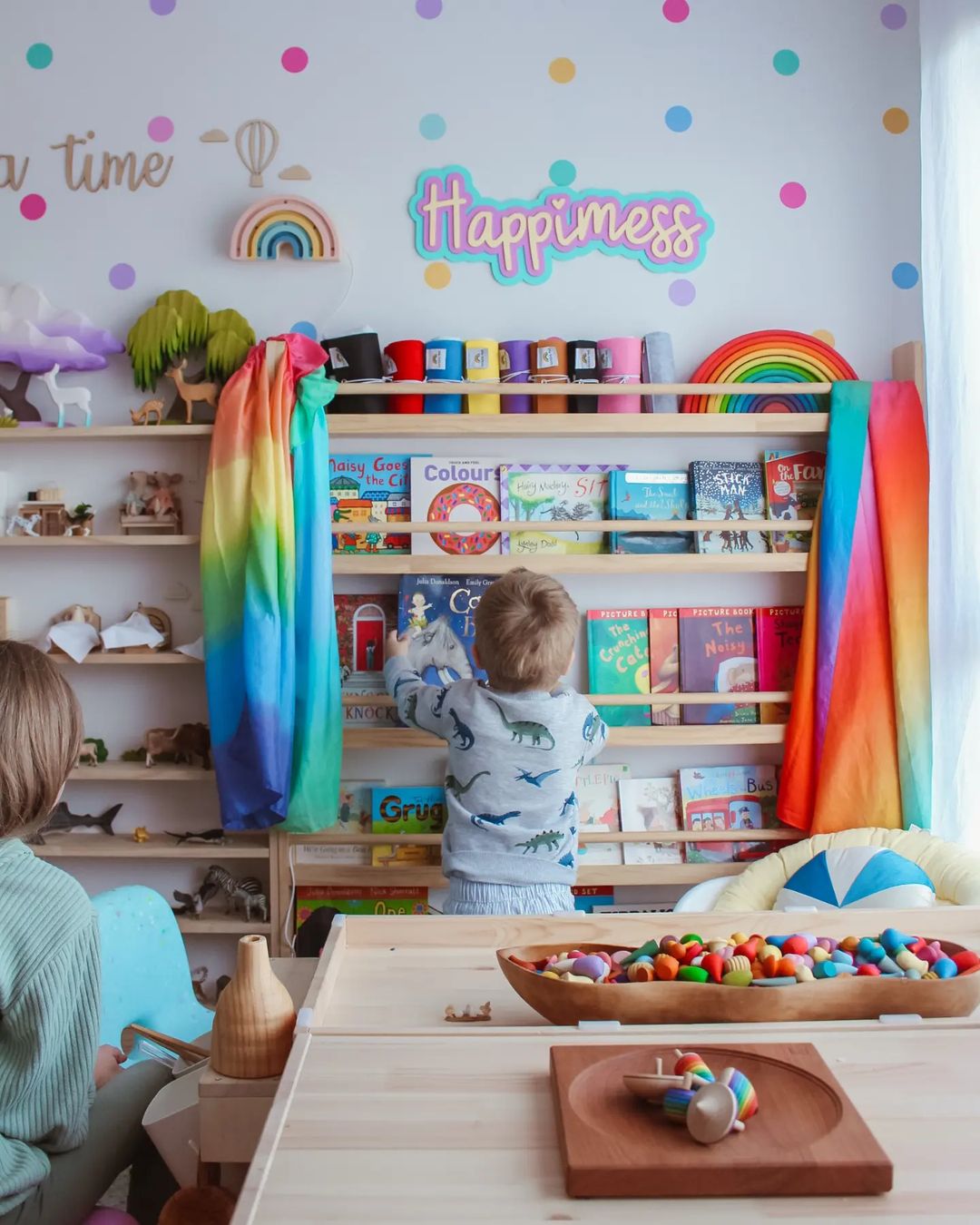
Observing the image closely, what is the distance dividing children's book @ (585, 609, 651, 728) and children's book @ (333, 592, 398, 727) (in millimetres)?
470

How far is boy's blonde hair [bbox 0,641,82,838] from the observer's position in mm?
1188

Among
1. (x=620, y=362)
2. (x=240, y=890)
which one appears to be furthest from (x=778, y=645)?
(x=240, y=890)

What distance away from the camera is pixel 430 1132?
96 cm

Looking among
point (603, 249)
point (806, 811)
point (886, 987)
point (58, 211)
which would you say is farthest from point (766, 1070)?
point (58, 211)

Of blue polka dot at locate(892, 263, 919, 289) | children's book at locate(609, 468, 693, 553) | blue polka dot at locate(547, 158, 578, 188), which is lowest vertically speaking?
children's book at locate(609, 468, 693, 553)

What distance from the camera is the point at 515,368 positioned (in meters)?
2.65

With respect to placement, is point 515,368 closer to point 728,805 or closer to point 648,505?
point 648,505

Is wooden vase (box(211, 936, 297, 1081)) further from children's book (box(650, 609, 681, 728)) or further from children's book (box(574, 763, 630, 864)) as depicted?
children's book (box(650, 609, 681, 728))

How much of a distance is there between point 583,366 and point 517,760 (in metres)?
1.08

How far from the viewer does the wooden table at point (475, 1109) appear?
33.5 inches

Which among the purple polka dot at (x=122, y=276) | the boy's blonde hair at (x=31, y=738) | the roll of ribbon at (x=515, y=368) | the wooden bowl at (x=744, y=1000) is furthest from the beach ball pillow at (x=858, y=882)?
the purple polka dot at (x=122, y=276)

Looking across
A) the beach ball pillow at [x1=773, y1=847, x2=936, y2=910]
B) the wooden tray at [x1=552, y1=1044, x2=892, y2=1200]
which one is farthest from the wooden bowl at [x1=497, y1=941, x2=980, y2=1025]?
the beach ball pillow at [x1=773, y1=847, x2=936, y2=910]

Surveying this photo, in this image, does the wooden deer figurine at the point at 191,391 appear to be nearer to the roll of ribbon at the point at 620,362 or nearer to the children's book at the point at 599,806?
the roll of ribbon at the point at 620,362

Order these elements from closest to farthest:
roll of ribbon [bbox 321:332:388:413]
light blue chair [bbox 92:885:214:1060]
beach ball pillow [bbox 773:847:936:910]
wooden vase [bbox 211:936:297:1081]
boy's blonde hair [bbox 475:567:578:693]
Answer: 1. wooden vase [bbox 211:936:297:1081]
2. light blue chair [bbox 92:885:214:1060]
3. boy's blonde hair [bbox 475:567:578:693]
4. beach ball pillow [bbox 773:847:936:910]
5. roll of ribbon [bbox 321:332:388:413]
